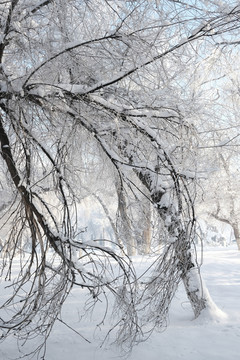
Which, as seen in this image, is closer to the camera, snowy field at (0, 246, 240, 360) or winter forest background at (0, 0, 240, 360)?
winter forest background at (0, 0, 240, 360)

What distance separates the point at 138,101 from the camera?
4.46 metres

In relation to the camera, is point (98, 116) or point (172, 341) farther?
point (172, 341)

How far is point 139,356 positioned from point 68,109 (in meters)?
2.86

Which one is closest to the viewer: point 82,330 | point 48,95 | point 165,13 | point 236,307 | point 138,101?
point 165,13

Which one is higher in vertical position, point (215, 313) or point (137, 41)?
point (137, 41)

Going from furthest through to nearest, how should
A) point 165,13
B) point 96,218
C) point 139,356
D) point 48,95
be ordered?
point 96,218, point 139,356, point 48,95, point 165,13

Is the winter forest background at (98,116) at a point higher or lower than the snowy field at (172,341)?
higher

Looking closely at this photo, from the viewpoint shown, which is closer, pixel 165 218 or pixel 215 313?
pixel 165 218

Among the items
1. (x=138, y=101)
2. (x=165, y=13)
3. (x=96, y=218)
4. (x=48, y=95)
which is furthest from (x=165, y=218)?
(x=96, y=218)

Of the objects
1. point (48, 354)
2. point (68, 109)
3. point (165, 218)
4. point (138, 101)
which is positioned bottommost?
point (48, 354)

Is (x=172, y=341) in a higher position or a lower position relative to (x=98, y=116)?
lower

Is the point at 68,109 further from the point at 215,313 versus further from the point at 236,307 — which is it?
the point at 236,307

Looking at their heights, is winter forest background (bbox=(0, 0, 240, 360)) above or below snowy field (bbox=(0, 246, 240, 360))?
above

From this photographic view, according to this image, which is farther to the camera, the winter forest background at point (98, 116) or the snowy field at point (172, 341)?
the snowy field at point (172, 341)
